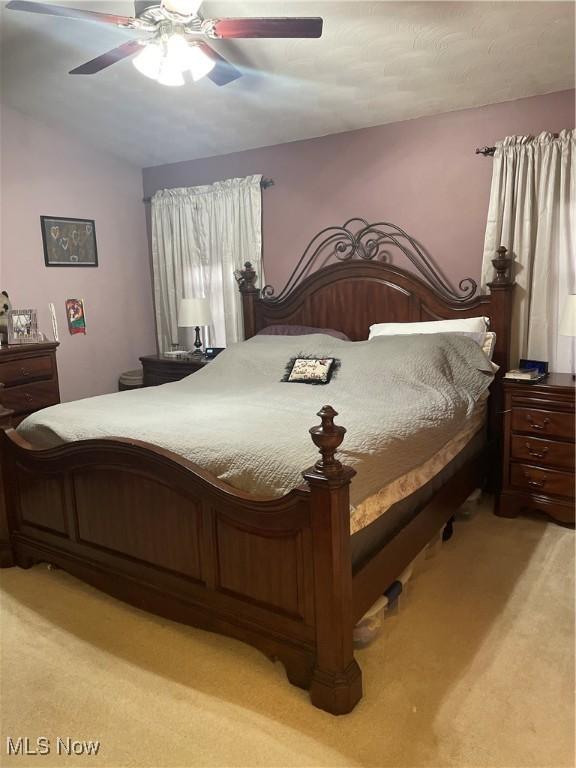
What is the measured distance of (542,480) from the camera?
304cm

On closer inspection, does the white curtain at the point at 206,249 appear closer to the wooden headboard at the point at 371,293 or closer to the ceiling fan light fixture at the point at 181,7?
the wooden headboard at the point at 371,293

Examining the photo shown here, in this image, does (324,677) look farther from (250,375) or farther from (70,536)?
(250,375)

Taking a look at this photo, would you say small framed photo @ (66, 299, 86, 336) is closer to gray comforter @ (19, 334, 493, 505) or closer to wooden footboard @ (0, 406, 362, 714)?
gray comforter @ (19, 334, 493, 505)

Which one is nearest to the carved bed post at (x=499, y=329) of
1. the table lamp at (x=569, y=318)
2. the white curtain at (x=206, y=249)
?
the table lamp at (x=569, y=318)

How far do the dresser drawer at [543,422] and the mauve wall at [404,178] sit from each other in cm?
101

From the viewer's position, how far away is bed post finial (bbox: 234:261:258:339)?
4.42 meters

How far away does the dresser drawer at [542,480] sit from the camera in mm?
2959

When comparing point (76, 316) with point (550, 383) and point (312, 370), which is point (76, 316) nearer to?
point (312, 370)

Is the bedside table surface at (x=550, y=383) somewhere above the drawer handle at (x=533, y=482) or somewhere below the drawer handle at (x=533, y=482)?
above

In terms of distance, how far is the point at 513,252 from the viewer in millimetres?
3410

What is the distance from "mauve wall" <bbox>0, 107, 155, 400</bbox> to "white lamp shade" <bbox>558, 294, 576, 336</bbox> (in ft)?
11.6

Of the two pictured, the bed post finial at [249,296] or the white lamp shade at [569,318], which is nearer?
the white lamp shade at [569,318]

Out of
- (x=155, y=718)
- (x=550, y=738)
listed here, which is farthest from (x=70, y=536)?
(x=550, y=738)

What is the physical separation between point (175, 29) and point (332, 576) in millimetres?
2087
